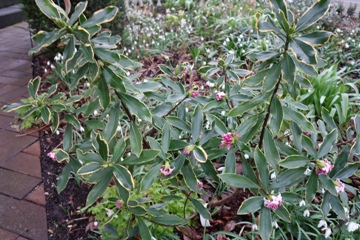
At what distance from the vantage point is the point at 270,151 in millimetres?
1244

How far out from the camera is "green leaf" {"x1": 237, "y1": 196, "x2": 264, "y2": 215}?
114 cm

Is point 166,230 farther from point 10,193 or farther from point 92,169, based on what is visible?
point 10,193

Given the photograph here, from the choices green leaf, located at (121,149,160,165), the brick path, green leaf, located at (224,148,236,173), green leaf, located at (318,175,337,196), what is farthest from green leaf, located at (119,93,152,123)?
the brick path

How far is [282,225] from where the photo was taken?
178 cm

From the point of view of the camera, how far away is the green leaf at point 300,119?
1217 mm

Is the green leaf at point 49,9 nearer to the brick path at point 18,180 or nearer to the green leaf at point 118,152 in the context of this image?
the green leaf at point 118,152

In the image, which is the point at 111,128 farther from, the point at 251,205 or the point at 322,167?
the point at 322,167

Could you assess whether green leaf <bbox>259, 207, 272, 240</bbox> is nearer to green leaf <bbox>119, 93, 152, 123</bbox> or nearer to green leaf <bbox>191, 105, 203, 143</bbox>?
green leaf <bbox>191, 105, 203, 143</bbox>

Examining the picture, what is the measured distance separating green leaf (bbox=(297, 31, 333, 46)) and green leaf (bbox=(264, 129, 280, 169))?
39 centimetres

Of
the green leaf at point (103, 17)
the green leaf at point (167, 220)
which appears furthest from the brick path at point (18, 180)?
the green leaf at point (103, 17)

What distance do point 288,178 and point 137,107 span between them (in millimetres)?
654

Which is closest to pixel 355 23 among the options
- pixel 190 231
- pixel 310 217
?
pixel 310 217

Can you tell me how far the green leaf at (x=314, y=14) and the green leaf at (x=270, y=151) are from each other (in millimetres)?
426

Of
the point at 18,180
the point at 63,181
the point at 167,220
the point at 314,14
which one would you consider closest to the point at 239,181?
the point at 167,220
